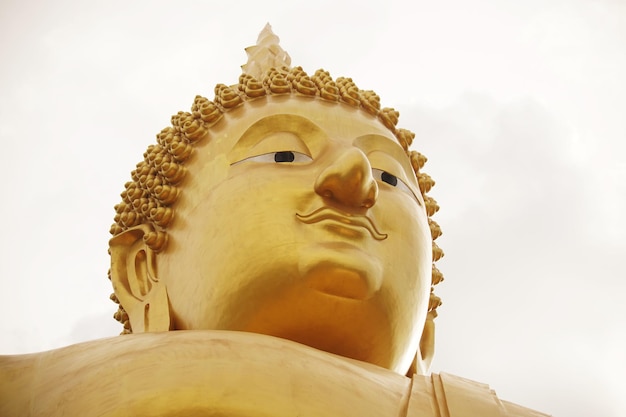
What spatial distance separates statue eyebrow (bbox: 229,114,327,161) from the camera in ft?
16.1

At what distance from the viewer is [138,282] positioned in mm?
5004

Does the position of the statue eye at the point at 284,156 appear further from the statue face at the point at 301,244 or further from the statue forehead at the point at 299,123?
the statue forehead at the point at 299,123

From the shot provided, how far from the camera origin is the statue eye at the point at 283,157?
4.81 m

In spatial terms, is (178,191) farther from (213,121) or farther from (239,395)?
(239,395)

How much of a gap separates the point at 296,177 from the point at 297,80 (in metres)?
0.96

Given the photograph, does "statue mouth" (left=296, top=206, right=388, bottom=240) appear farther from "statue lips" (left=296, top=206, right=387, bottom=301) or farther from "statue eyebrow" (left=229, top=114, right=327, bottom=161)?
"statue eyebrow" (left=229, top=114, right=327, bottom=161)

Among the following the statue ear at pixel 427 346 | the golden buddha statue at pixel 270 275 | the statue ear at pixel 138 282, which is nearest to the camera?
the golden buddha statue at pixel 270 275

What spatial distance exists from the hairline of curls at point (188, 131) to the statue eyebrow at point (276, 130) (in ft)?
1.23

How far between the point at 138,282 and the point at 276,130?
3.87 feet

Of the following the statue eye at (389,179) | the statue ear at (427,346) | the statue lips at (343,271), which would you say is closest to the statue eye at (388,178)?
the statue eye at (389,179)

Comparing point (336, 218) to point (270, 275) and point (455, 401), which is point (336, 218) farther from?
point (455, 401)

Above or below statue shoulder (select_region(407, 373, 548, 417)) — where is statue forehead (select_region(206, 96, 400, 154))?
above

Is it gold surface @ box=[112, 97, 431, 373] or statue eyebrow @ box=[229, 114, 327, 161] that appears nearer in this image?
gold surface @ box=[112, 97, 431, 373]

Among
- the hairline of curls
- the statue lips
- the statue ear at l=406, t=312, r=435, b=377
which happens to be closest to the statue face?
the statue lips
